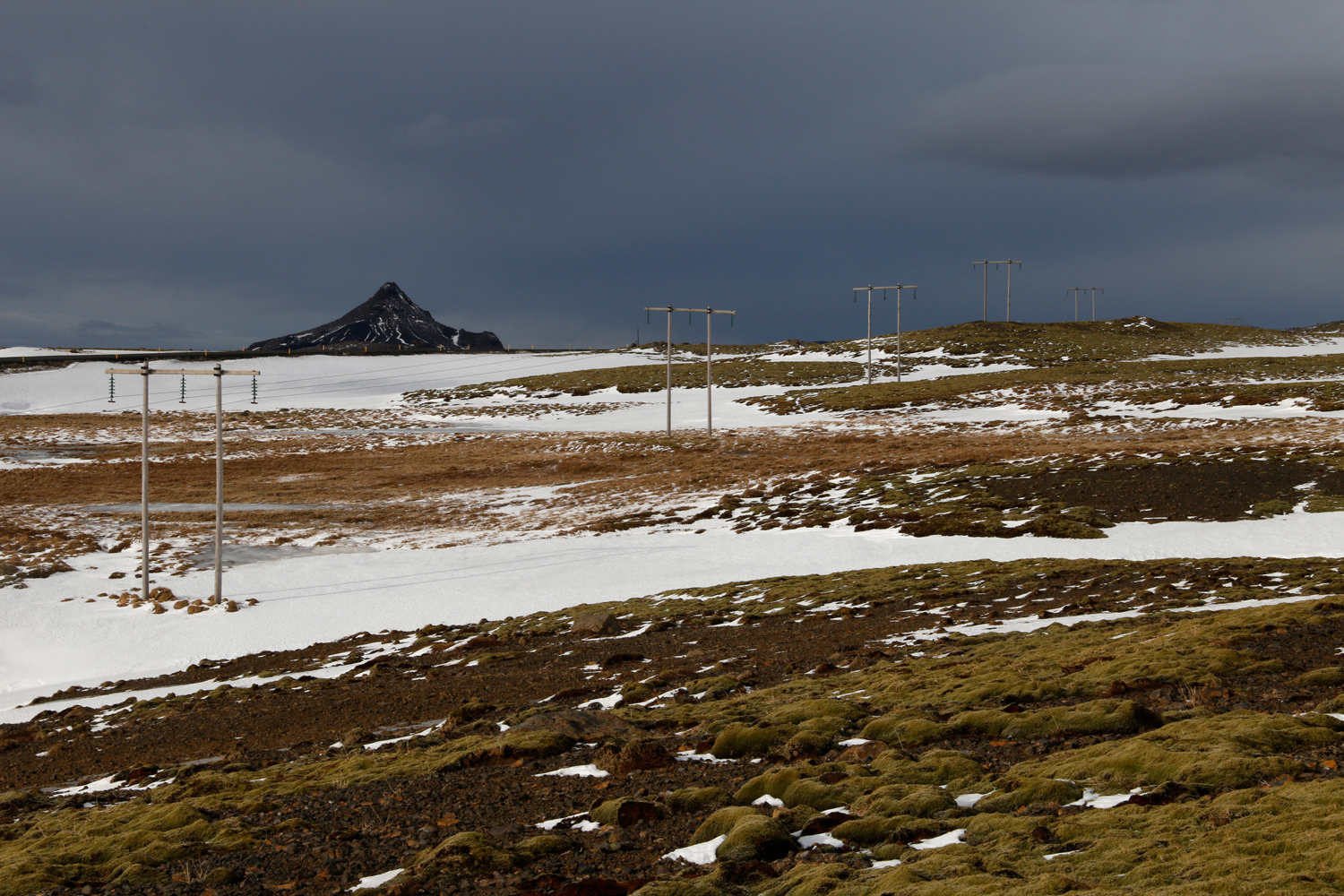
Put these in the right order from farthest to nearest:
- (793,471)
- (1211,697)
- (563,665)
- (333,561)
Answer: (793,471) → (333,561) → (563,665) → (1211,697)

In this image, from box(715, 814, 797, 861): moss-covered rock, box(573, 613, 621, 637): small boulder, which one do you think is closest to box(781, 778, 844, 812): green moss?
box(715, 814, 797, 861): moss-covered rock

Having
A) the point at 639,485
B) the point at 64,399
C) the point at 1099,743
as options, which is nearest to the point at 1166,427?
the point at 639,485

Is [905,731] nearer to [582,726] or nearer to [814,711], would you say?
[814,711]

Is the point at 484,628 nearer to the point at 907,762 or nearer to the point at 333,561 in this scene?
the point at 333,561

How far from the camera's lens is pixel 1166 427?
49594mm

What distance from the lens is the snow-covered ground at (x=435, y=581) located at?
2184 cm

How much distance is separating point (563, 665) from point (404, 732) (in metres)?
4.31

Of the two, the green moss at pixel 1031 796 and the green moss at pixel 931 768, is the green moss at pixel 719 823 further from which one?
the green moss at pixel 1031 796

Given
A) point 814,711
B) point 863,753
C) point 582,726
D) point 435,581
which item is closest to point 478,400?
point 435,581

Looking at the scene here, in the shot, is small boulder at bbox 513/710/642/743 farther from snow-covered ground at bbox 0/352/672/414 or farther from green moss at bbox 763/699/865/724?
snow-covered ground at bbox 0/352/672/414

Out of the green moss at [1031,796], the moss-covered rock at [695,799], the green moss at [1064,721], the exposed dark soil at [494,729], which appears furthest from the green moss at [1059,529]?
the moss-covered rock at [695,799]

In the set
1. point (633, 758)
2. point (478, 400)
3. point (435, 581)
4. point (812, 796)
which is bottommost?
point (435, 581)

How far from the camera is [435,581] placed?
2706 cm

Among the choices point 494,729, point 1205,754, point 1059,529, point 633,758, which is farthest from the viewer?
point 1059,529
